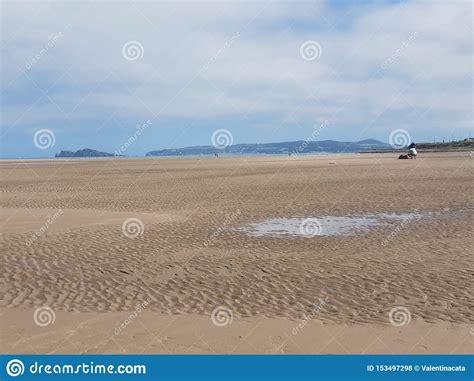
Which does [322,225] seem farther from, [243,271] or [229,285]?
[229,285]

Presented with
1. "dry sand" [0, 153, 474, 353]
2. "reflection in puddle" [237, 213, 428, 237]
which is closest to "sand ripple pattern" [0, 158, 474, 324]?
"dry sand" [0, 153, 474, 353]

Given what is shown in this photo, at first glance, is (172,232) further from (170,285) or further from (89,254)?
(170,285)

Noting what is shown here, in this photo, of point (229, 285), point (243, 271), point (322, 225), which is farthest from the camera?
point (322, 225)

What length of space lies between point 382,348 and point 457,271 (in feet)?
16.1

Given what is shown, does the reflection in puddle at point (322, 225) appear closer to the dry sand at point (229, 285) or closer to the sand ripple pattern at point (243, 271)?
the dry sand at point (229, 285)

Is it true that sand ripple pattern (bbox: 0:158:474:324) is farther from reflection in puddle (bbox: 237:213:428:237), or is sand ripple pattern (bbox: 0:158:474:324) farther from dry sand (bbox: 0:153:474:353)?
reflection in puddle (bbox: 237:213:428:237)

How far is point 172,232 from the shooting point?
1614 cm


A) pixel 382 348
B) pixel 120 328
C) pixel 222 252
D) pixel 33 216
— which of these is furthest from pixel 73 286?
pixel 33 216

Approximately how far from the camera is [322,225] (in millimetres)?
17016

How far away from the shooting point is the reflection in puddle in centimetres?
1569

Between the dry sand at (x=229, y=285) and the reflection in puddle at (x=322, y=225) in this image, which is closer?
the dry sand at (x=229, y=285)

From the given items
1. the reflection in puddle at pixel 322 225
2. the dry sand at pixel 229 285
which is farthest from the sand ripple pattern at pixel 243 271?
the reflection in puddle at pixel 322 225

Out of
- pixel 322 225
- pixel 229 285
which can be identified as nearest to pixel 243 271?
pixel 229 285

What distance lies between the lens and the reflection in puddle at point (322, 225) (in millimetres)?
15688
